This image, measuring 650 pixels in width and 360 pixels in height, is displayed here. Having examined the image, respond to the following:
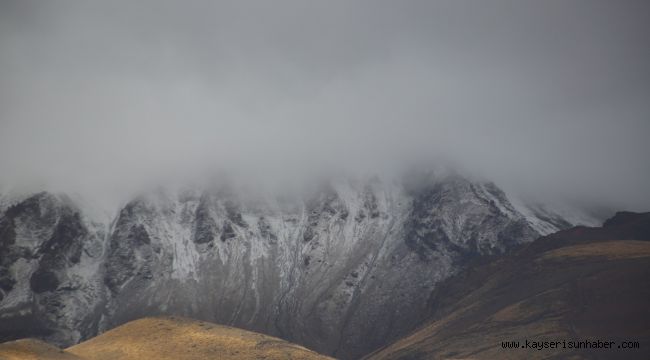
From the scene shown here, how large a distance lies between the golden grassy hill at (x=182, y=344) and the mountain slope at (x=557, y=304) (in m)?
35.6

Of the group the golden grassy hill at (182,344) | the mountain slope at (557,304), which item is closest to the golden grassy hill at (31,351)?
the golden grassy hill at (182,344)

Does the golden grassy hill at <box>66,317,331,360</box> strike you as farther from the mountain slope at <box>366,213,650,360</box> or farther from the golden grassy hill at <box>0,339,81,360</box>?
the mountain slope at <box>366,213,650,360</box>

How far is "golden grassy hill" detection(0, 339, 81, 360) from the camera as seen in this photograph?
75688 mm

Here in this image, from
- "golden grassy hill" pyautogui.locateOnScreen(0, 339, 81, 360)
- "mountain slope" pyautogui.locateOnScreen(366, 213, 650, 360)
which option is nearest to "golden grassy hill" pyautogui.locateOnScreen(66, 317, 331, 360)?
"golden grassy hill" pyautogui.locateOnScreen(0, 339, 81, 360)

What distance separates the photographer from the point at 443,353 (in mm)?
111500

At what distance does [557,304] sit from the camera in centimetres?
11075

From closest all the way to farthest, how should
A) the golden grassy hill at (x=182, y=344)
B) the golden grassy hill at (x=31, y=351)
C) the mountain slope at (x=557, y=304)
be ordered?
the golden grassy hill at (x=31, y=351) → the golden grassy hill at (x=182, y=344) → the mountain slope at (x=557, y=304)

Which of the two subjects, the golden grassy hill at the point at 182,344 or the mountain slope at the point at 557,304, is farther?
the mountain slope at the point at 557,304

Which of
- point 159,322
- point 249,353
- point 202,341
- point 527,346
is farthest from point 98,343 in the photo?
point 527,346

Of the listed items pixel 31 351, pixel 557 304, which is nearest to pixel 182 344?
pixel 31 351

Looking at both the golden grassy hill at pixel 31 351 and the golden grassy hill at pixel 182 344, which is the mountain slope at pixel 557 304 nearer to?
the golden grassy hill at pixel 182 344

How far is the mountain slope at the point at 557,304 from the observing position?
96.4 m

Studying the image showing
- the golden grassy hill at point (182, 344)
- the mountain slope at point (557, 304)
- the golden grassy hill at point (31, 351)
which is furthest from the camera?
the mountain slope at point (557, 304)

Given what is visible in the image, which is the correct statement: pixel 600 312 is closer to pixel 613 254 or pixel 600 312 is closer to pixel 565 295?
pixel 565 295
